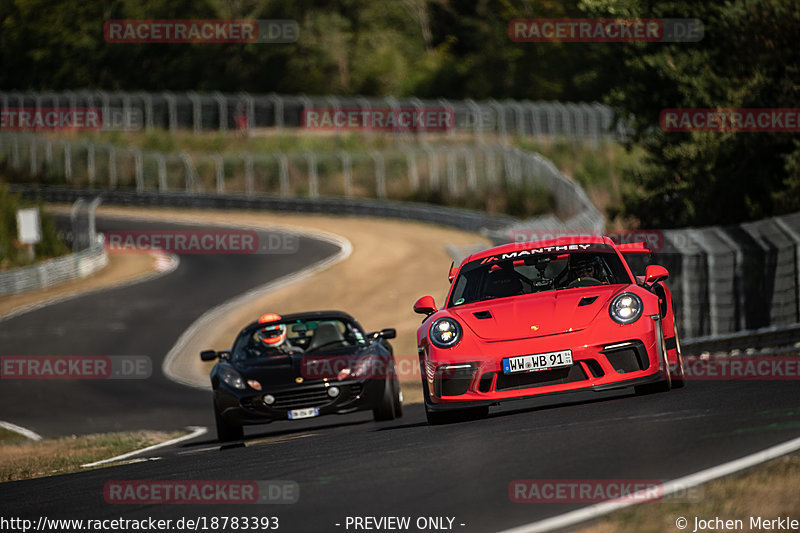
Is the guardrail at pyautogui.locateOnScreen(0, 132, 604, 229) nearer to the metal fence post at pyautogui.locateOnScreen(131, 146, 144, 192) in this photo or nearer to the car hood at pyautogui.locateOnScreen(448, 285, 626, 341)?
the metal fence post at pyautogui.locateOnScreen(131, 146, 144, 192)

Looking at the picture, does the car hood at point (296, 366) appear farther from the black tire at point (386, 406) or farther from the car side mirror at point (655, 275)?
the car side mirror at point (655, 275)

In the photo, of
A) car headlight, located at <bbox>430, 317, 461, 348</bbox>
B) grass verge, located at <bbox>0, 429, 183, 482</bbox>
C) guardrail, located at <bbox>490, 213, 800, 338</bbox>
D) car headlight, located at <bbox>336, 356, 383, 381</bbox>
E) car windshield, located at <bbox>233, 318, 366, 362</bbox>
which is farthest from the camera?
guardrail, located at <bbox>490, 213, 800, 338</bbox>

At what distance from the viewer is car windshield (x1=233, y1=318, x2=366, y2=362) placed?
46.1 ft

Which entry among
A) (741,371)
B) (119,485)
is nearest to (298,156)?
(741,371)

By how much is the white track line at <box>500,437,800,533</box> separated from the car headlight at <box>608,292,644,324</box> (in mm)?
2696

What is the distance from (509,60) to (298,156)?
25143mm

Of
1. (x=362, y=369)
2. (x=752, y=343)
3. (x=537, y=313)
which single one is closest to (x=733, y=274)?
(x=752, y=343)

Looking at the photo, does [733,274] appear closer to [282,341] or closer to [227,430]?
[282,341]

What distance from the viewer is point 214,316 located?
33656mm

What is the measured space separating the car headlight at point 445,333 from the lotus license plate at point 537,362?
462 millimetres

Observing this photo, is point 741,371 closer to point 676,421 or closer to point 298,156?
point 676,421

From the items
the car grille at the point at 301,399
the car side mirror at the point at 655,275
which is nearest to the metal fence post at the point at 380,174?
the car grille at the point at 301,399

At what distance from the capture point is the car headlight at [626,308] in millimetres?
9594

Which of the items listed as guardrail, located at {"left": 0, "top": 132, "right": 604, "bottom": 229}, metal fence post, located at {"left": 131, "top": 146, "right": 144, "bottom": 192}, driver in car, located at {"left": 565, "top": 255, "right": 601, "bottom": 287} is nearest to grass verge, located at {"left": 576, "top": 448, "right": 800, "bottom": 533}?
driver in car, located at {"left": 565, "top": 255, "right": 601, "bottom": 287}
